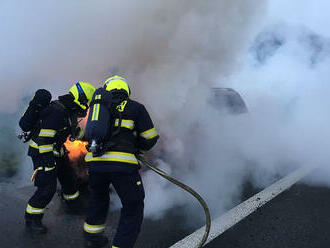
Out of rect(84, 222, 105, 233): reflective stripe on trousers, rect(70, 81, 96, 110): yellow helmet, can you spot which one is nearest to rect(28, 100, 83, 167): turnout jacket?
rect(70, 81, 96, 110): yellow helmet

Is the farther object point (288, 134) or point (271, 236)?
point (288, 134)

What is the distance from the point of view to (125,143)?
291 centimetres

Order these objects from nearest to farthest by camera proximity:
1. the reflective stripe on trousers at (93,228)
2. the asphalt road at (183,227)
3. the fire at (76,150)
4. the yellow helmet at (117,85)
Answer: the yellow helmet at (117,85) < the reflective stripe on trousers at (93,228) < the asphalt road at (183,227) < the fire at (76,150)

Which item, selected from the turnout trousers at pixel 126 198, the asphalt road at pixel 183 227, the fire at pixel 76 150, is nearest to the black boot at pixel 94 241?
the asphalt road at pixel 183 227

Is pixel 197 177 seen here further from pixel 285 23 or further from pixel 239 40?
pixel 285 23

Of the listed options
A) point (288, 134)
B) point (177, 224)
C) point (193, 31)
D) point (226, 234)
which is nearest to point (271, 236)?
point (226, 234)

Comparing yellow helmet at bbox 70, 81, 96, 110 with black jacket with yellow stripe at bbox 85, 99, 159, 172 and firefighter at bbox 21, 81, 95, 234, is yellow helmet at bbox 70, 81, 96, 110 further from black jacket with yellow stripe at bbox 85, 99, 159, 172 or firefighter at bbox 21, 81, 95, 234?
black jacket with yellow stripe at bbox 85, 99, 159, 172

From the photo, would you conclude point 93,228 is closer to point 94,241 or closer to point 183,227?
point 94,241

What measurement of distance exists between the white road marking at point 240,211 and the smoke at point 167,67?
0.18 metres

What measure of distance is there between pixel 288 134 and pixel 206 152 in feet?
9.94

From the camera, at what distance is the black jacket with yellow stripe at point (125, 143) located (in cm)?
287

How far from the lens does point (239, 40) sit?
6.42 meters

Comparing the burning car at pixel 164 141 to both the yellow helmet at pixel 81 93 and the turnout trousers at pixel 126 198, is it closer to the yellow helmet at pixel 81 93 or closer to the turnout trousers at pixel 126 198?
the yellow helmet at pixel 81 93

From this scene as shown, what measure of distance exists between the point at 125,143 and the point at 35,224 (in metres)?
1.36
